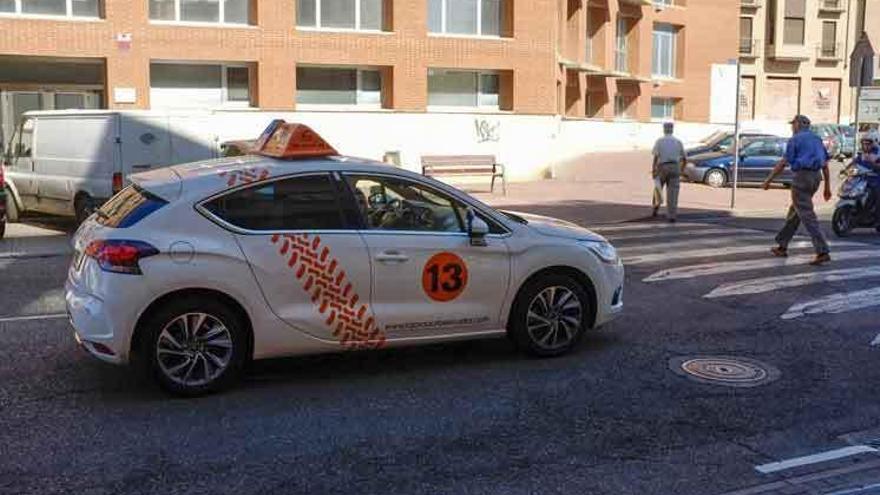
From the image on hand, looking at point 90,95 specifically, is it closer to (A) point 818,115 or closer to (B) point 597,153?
(B) point 597,153

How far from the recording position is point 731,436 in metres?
5.40

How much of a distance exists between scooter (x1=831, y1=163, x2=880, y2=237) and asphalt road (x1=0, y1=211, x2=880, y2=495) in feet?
23.5

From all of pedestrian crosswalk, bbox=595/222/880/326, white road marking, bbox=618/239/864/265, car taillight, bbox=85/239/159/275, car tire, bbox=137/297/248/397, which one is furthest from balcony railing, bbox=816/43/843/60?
car taillight, bbox=85/239/159/275

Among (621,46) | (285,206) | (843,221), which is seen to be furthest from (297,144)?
(621,46)

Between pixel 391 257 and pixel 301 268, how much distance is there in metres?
0.64

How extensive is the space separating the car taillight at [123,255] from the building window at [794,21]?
193ft

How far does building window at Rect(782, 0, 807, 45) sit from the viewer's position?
58.2 metres

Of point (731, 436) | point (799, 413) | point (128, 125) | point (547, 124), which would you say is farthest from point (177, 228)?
point (547, 124)

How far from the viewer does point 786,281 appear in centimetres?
1055

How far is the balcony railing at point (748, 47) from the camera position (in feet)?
185

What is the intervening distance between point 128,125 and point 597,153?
2351 centimetres

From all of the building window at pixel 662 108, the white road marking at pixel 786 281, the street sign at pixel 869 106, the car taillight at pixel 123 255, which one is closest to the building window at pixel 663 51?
the building window at pixel 662 108

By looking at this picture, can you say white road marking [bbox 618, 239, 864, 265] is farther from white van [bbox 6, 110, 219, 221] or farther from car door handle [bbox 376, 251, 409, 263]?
white van [bbox 6, 110, 219, 221]

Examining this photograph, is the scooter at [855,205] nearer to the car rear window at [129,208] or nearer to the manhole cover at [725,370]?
the manhole cover at [725,370]
